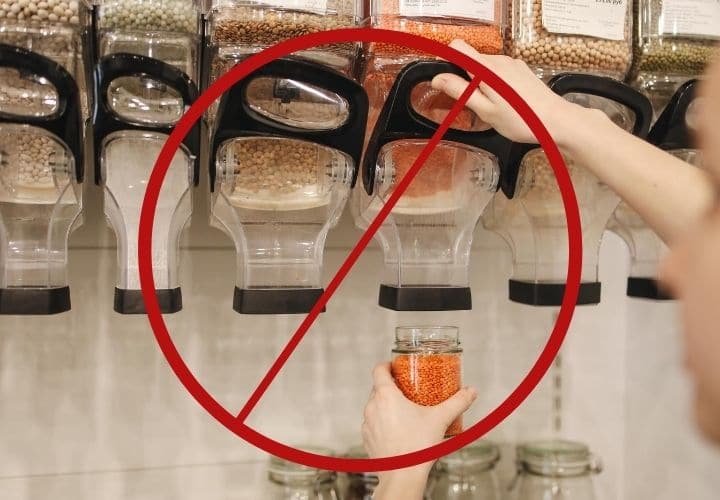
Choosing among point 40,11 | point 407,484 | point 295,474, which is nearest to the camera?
point 40,11

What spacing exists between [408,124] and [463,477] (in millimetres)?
429

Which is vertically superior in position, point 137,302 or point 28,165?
point 28,165

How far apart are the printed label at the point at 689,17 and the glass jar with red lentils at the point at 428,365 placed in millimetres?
355

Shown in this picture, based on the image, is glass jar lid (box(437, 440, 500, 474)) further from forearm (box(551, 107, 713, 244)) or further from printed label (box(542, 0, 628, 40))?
printed label (box(542, 0, 628, 40))

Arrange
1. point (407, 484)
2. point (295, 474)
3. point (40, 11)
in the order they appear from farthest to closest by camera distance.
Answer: point (295, 474) < point (407, 484) < point (40, 11)

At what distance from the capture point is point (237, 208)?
66cm

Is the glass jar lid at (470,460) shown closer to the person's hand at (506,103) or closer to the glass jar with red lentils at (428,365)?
the glass jar with red lentils at (428,365)

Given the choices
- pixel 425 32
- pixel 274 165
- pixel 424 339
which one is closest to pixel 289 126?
pixel 274 165

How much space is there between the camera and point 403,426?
685mm

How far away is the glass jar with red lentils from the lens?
697mm

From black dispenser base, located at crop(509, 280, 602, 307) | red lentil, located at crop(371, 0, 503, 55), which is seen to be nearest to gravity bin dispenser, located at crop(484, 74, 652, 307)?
black dispenser base, located at crop(509, 280, 602, 307)

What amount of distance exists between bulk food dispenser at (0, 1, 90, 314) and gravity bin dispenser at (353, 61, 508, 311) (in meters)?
0.25

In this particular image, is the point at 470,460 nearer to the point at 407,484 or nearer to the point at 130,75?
the point at 407,484

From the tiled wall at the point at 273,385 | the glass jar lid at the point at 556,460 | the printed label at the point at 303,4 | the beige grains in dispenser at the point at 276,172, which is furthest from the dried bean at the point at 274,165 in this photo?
the glass jar lid at the point at 556,460
